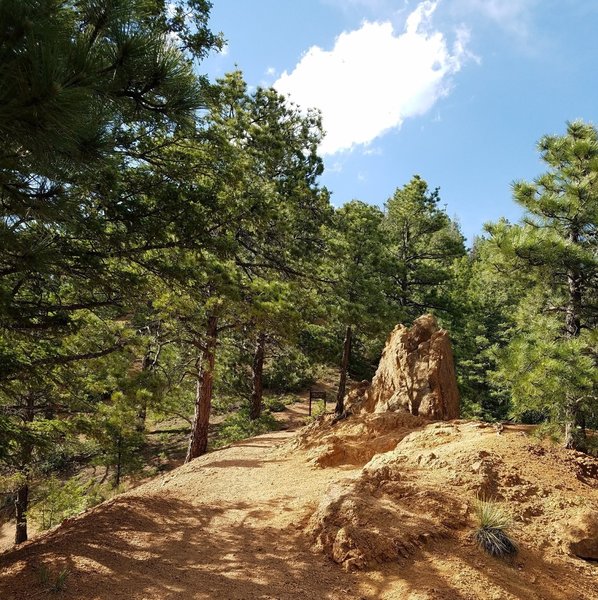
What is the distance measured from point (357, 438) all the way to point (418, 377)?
2.60m

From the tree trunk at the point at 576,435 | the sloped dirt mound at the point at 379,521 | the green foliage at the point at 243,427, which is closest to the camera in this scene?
the sloped dirt mound at the point at 379,521

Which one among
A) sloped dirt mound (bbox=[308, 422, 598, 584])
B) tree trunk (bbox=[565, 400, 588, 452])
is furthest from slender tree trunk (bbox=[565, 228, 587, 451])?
sloped dirt mound (bbox=[308, 422, 598, 584])

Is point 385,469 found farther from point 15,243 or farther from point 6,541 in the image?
point 6,541

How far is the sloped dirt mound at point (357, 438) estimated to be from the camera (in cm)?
1012

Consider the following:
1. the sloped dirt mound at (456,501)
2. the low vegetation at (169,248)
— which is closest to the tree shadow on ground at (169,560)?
the sloped dirt mound at (456,501)

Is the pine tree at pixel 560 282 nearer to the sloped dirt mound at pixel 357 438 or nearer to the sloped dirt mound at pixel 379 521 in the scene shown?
the sloped dirt mound at pixel 379 521

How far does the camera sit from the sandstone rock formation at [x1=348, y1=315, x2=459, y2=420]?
450 inches

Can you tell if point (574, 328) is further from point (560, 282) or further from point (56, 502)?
point (56, 502)

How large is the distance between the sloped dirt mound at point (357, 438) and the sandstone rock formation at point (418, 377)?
644 mm

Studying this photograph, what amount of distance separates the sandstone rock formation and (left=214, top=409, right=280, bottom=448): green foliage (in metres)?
4.62

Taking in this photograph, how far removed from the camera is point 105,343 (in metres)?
8.84

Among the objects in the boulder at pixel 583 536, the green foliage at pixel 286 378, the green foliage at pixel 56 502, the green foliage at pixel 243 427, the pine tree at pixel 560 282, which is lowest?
the green foliage at pixel 56 502

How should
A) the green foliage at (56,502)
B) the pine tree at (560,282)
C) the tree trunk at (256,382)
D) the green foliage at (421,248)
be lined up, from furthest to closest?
the green foliage at (421,248) → the tree trunk at (256,382) → the green foliage at (56,502) → the pine tree at (560,282)

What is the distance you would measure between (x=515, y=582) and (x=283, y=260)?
28.9 feet
